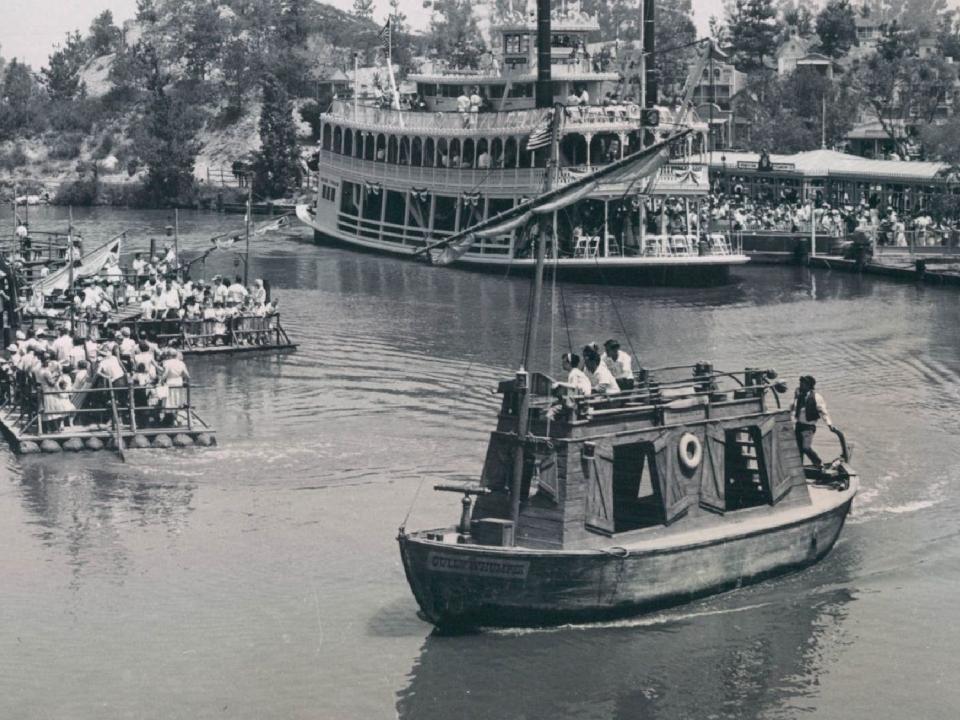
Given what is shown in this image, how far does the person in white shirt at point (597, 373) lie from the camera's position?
2381 cm

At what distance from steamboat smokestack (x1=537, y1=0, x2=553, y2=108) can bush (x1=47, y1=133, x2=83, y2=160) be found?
7238 cm

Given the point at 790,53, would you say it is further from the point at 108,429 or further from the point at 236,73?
the point at 108,429

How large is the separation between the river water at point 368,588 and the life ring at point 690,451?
1.92 metres

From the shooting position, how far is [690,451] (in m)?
23.0

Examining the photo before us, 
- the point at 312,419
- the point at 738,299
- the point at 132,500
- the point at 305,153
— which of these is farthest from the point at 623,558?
the point at 305,153

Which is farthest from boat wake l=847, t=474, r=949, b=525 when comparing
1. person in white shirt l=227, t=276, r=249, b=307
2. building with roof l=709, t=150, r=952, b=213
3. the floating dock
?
building with roof l=709, t=150, r=952, b=213

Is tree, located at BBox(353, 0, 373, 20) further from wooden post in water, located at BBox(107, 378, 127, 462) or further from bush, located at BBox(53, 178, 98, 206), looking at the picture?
wooden post in water, located at BBox(107, 378, 127, 462)

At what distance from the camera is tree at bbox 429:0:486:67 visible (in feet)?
405

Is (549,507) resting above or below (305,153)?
below

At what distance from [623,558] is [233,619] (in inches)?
204

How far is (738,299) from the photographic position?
184ft

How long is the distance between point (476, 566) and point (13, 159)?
4358 inches

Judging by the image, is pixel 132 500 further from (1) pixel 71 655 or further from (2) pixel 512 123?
(2) pixel 512 123

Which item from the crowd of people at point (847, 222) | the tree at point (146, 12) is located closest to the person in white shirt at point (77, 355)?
the crowd of people at point (847, 222)
